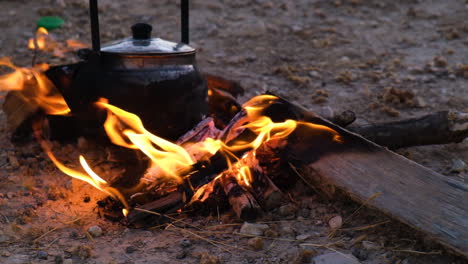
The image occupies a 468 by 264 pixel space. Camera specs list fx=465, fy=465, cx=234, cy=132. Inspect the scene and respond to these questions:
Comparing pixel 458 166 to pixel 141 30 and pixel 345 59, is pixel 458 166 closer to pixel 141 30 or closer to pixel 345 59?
pixel 141 30

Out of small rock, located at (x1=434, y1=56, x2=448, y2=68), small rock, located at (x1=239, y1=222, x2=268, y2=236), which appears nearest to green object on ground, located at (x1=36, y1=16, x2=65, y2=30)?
small rock, located at (x1=434, y1=56, x2=448, y2=68)

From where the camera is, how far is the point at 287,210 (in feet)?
8.01

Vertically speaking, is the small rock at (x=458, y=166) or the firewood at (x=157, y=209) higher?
the small rock at (x=458, y=166)

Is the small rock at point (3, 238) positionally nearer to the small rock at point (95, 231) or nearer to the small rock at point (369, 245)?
the small rock at point (95, 231)

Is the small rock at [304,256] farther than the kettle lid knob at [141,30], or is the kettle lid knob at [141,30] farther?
the kettle lid knob at [141,30]

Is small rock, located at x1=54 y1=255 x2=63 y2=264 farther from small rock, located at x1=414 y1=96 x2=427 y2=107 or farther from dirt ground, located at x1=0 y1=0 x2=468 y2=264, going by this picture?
small rock, located at x1=414 y1=96 x2=427 y2=107

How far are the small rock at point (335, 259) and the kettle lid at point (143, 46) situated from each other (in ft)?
4.70

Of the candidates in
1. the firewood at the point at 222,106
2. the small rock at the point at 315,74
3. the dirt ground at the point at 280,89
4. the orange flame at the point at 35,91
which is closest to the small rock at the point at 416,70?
the dirt ground at the point at 280,89

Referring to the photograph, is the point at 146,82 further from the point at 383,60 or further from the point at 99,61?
the point at 383,60

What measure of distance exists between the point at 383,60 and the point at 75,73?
331 cm

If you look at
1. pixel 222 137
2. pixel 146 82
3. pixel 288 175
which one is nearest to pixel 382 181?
pixel 288 175

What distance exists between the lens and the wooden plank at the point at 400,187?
6.45ft

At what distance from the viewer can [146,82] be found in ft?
8.80

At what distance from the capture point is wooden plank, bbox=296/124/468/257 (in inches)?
77.4
